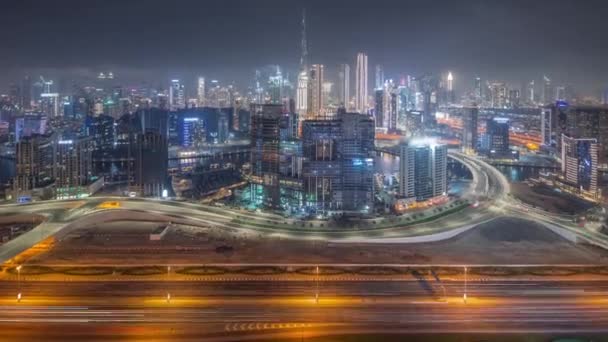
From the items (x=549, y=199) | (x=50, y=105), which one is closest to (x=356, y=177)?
(x=549, y=199)

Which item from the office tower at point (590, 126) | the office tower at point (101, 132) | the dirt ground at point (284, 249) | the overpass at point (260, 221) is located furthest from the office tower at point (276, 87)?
the dirt ground at point (284, 249)

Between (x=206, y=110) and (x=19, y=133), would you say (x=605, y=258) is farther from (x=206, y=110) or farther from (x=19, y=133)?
(x=206, y=110)

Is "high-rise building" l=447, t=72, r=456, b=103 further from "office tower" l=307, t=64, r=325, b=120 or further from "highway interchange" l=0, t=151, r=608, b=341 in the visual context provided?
"highway interchange" l=0, t=151, r=608, b=341

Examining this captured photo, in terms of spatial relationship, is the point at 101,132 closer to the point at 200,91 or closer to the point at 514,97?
the point at 200,91

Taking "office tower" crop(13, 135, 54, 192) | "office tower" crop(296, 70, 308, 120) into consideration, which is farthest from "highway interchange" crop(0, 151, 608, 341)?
"office tower" crop(296, 70, 308, 120)

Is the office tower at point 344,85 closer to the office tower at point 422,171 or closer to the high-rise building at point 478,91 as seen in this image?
the high-rise building at point 478,91

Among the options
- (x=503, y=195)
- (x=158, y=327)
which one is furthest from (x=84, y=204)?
(x=503, y=195)
